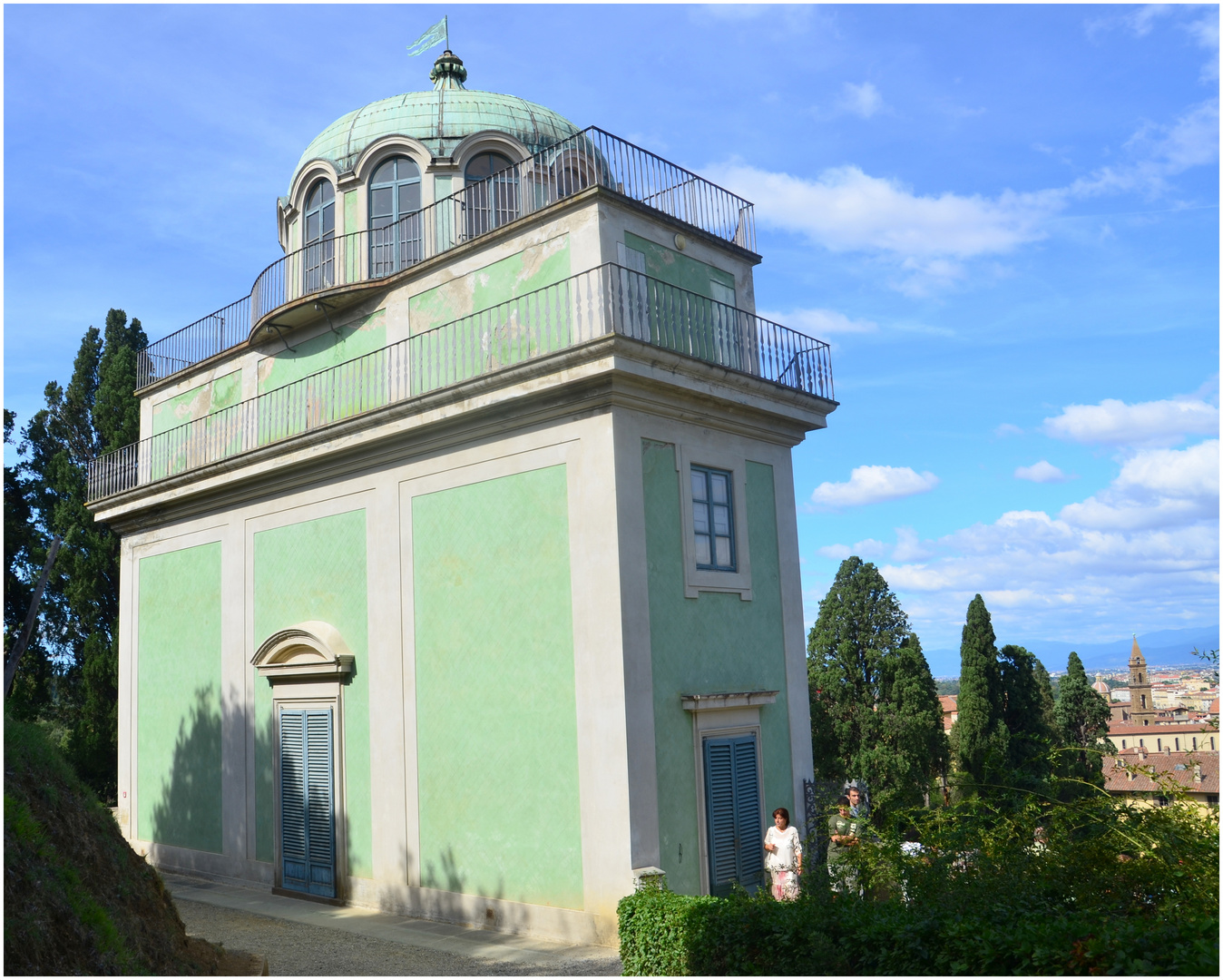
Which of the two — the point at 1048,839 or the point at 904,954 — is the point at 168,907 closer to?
the point at 904,954

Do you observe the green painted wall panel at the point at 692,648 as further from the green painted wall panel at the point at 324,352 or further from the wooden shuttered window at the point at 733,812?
the green painted wall panel at the point at 324,352

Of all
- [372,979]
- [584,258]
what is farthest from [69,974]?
[584,258]

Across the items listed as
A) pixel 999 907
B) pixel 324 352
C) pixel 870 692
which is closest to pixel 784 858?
pixel 999 907

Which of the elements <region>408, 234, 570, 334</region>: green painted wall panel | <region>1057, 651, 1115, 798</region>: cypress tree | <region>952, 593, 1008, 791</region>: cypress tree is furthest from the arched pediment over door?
<region>1057, 651, 1115, 798</region>: cypress tree

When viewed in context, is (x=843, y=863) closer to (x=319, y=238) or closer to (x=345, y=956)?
(x=345, y=956)

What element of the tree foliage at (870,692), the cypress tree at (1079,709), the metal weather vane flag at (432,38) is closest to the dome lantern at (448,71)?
the metal weather vane flag at (432,38)

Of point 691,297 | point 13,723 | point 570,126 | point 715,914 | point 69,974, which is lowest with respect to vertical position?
point 715,914

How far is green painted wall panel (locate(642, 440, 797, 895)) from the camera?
11.6 m

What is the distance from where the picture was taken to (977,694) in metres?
40.1

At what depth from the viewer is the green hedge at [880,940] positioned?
596cm

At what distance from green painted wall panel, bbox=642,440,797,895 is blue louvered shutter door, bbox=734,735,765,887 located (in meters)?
0.30

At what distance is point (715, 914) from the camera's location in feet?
29.3

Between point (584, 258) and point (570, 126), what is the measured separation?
24.0 ft

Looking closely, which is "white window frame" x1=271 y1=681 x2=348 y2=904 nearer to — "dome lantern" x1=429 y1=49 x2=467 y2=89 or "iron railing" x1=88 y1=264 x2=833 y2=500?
"iron railing" x1=88 y1=264 x2=833 y2=500
